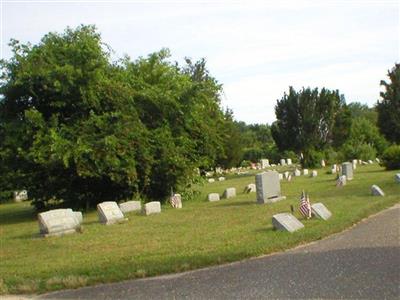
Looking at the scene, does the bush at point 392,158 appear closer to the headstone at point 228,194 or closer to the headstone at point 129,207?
the headstone at point 228,194

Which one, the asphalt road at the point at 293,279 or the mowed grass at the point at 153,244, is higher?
the mowed grass at the point at 153,244

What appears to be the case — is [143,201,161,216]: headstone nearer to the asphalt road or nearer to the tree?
the asphalt road

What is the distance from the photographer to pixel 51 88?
20.2m

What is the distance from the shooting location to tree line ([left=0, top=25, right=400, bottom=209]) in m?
19.8

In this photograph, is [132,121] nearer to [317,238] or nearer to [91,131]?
[91,131]

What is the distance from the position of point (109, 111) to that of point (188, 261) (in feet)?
43.1

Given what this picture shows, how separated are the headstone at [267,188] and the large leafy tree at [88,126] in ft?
14.0

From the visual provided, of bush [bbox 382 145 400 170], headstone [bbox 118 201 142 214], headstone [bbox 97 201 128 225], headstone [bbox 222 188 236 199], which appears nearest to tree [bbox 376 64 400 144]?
bush [bbox 382 145 400 170]

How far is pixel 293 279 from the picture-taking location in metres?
7.36

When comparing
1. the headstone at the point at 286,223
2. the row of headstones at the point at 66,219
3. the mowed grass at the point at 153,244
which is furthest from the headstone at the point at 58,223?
the headstone at the point at 286,223

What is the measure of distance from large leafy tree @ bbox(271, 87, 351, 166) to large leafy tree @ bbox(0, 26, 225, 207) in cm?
2486

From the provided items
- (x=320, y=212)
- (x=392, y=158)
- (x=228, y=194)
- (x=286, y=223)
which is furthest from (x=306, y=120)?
(x=286, y=223)

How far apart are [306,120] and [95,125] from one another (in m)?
29.7

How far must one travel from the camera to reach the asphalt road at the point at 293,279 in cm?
671
